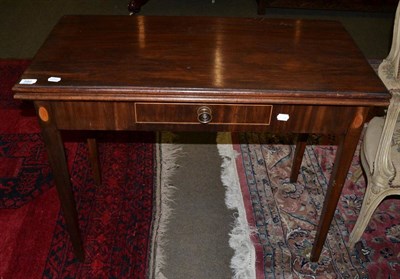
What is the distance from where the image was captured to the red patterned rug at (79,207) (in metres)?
1.76

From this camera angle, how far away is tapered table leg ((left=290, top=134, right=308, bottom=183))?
201 centimetres

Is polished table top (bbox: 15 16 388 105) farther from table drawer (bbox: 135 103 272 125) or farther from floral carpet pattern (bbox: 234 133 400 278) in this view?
floral carpet pattern (bbox: 234 133 400 278)

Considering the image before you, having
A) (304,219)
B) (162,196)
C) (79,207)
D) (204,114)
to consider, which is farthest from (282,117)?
(79,207)

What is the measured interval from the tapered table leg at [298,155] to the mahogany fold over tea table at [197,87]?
1.63ft

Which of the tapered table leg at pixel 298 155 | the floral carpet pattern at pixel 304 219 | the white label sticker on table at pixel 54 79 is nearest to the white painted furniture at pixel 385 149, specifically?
the floral carpet pattern at pixel 304 219

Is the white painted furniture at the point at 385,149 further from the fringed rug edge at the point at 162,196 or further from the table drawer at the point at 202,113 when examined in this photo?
the fringed rug edge at the point at 162,196

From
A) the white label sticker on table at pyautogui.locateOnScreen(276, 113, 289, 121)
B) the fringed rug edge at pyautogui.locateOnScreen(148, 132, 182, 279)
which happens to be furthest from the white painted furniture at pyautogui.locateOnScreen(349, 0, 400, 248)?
the fringed rug edge at pyautogui.locateOnScreen(148, 132, 182, 279)

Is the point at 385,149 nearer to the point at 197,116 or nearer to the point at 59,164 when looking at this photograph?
the point at 197,116

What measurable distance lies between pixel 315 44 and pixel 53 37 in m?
0.97

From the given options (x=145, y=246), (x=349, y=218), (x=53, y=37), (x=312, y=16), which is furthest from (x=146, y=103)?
(x=312, y=16)

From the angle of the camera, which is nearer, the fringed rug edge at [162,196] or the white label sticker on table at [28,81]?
the white label sticker on table at [28,81]

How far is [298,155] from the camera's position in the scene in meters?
2.08

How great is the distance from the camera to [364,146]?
1791 mm

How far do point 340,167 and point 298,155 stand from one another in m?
0.63
